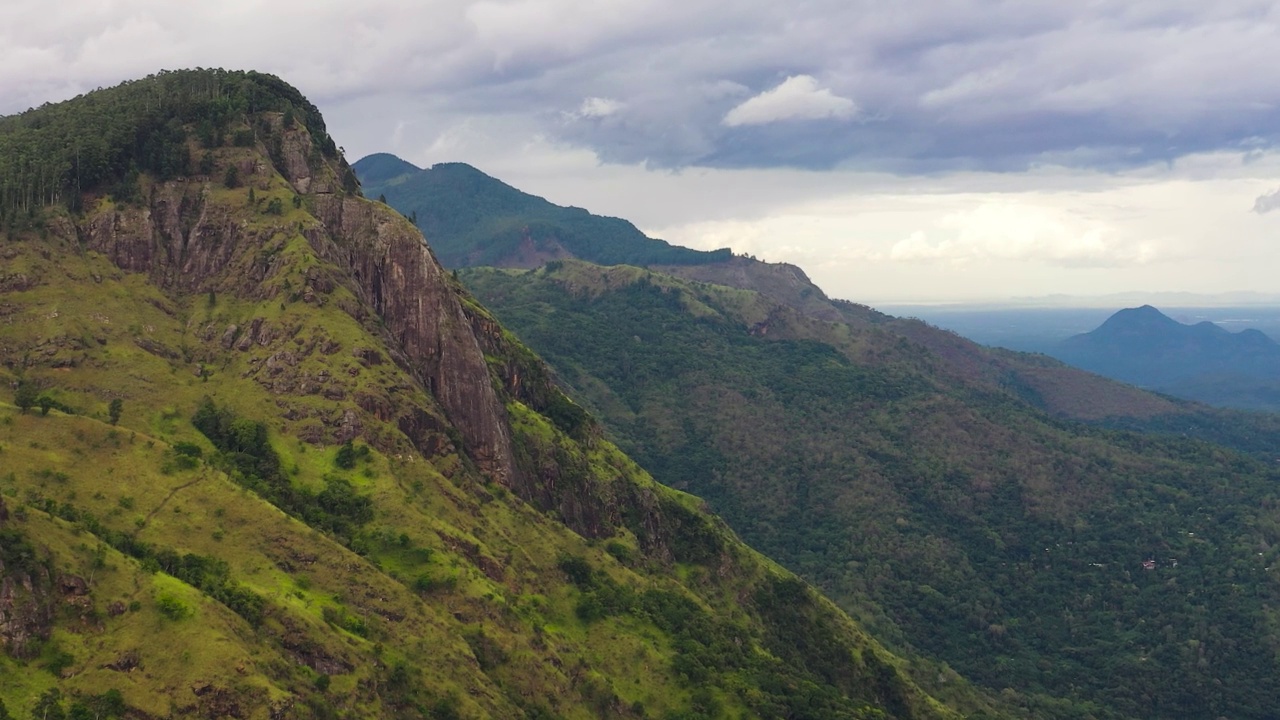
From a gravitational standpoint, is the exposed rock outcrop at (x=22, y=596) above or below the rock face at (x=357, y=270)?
below

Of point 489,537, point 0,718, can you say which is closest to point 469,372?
point 489,537

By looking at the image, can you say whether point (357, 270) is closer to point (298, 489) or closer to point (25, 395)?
point (298, 489)

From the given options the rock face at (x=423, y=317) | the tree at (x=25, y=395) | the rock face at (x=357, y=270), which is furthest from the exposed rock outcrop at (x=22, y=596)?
the rock face at (x=423, y=317)

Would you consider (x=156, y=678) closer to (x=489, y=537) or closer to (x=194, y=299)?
(x=489, y=537)

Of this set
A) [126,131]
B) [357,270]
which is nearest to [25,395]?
[357,270]

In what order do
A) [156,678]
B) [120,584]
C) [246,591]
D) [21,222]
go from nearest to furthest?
[156,678]
[120,584]
[246,591]
[21,222]

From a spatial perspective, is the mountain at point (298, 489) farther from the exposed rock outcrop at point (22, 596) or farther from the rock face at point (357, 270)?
the rock face at point (357, 270)

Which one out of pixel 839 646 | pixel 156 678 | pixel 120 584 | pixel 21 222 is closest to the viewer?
pixel 156 678
